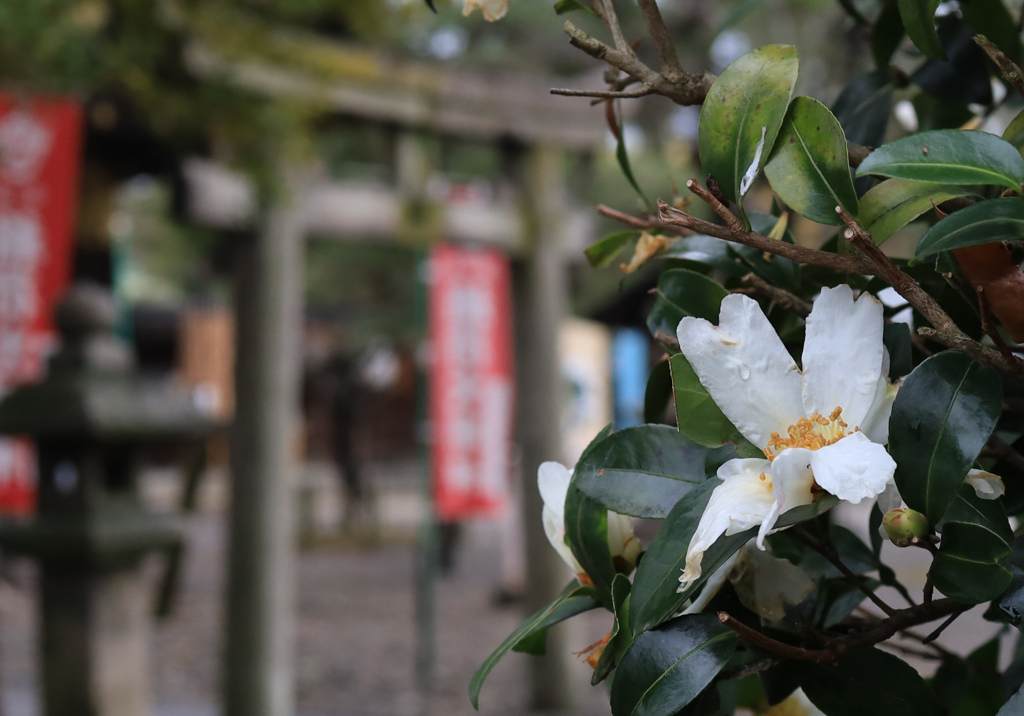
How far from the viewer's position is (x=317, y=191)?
355cm

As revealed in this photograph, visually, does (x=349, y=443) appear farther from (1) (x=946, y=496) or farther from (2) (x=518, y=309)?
(1) (x=946, y=496)

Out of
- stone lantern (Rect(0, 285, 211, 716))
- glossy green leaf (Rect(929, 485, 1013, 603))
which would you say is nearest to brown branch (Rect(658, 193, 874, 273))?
glossy green leaf (Rect(929, 485, 1013, 603))

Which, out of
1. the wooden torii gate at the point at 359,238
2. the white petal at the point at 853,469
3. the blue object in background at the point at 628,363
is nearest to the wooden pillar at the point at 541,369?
the wooden torii gate at the point at 359,238

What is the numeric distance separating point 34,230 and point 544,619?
2688 mm

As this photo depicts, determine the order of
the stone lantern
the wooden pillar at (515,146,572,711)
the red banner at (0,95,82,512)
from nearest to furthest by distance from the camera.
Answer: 1. the stone lantern
2. the red banner at (0,95,82,512)
3. the wooden pillar at (515,146,572,711)

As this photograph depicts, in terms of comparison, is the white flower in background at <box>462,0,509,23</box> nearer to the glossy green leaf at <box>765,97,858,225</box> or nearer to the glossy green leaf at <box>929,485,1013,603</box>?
the glossy green leaf at <box>765,97,858,225</box>

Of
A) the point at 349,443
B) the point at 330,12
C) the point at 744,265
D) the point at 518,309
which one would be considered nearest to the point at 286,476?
the point at 518,309

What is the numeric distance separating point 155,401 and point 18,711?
78.1 inches

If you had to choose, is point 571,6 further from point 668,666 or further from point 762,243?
point 668,666

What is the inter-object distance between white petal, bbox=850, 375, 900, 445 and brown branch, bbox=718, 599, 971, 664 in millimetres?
96

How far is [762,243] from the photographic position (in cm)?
43

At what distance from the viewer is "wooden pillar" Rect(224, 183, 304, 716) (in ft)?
10.2

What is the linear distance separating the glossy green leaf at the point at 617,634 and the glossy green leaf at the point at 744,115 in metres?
0.21

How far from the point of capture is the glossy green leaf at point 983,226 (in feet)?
1.27
